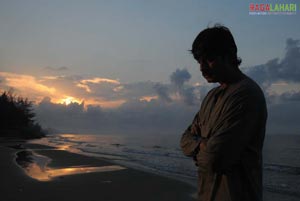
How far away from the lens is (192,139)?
1855 millimetres

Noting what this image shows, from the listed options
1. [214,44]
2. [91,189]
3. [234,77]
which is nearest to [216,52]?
[214,44]

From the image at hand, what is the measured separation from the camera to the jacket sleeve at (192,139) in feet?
5.93

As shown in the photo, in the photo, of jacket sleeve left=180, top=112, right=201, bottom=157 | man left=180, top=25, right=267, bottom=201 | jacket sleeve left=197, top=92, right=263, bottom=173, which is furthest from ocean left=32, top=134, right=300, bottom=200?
jacket sleeve left=197, top=92, right=263, bottom=173

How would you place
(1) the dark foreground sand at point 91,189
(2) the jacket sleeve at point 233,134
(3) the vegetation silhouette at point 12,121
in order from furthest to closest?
1. (3) the vegetation silhouette at point 12,121
2. (1) the dark foreground sand at point 91,189
3. (2) the jacket sleeve at point 233,134

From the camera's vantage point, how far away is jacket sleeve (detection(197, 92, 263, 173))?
160 centimetres

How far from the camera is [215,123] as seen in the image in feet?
5.63

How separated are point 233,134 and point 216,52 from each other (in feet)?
1.38

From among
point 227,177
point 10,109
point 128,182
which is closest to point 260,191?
point 227,177

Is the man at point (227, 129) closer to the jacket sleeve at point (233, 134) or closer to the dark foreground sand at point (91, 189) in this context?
the jacket sleeve at point (233, 134)

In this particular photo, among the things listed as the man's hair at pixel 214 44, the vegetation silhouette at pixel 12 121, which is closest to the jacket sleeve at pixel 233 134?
the man's hair at pixel 214 44

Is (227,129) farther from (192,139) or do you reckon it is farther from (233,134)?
(192,139)

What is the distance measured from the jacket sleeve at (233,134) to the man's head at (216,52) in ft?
0.68

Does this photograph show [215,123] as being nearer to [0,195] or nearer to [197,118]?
[197,118]

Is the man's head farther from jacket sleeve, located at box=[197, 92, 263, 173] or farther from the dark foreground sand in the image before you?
the dark foreground sand
